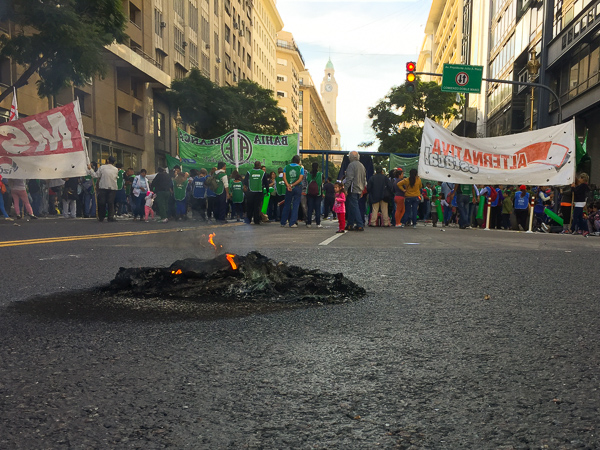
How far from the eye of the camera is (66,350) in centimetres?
293

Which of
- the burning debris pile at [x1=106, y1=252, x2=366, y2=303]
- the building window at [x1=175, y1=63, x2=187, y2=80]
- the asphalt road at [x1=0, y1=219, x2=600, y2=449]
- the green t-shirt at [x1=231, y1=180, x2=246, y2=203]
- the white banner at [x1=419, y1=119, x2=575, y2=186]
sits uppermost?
the building window at [x1=175, y1=63, x2=187, y2=80]

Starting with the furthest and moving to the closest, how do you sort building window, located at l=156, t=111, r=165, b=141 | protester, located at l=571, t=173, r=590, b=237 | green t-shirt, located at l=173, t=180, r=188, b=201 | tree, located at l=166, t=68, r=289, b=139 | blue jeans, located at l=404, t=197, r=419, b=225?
building window, located at l=156, t=111, r=165, b=141, tree, located at l=166, t=68, r=289, b=139, green t-shirt, located at l=173, t=180, r=188, b=201, blue jeans, located at l=404, t=197, r=419, b=225, protester, located at l=571, t=173, r=590, b=237

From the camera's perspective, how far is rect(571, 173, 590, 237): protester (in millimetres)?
15727

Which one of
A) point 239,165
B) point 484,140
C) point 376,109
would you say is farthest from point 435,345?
point 376,109

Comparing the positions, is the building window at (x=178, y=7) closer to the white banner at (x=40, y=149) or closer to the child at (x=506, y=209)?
the child at (x=506, y=209)

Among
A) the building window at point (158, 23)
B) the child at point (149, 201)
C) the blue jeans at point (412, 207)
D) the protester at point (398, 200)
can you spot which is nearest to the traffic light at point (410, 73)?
the protester at point (398, 200)

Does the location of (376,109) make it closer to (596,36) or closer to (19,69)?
(596,36)

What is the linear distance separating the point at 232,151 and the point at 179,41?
2247cm

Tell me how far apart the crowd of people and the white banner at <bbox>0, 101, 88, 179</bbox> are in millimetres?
607

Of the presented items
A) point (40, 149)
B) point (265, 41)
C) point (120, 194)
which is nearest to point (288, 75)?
point (265, 41)

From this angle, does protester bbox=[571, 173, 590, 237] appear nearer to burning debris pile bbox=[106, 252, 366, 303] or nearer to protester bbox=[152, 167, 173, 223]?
protester bbox=[152, 167, 173, 223]

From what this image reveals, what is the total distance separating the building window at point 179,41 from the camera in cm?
4211

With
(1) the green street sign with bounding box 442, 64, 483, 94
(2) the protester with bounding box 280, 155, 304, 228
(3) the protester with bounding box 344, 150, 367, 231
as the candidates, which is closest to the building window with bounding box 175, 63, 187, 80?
(1) the green street sign with bounding box 442, 64, 483, 94

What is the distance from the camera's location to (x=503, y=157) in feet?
55.0
